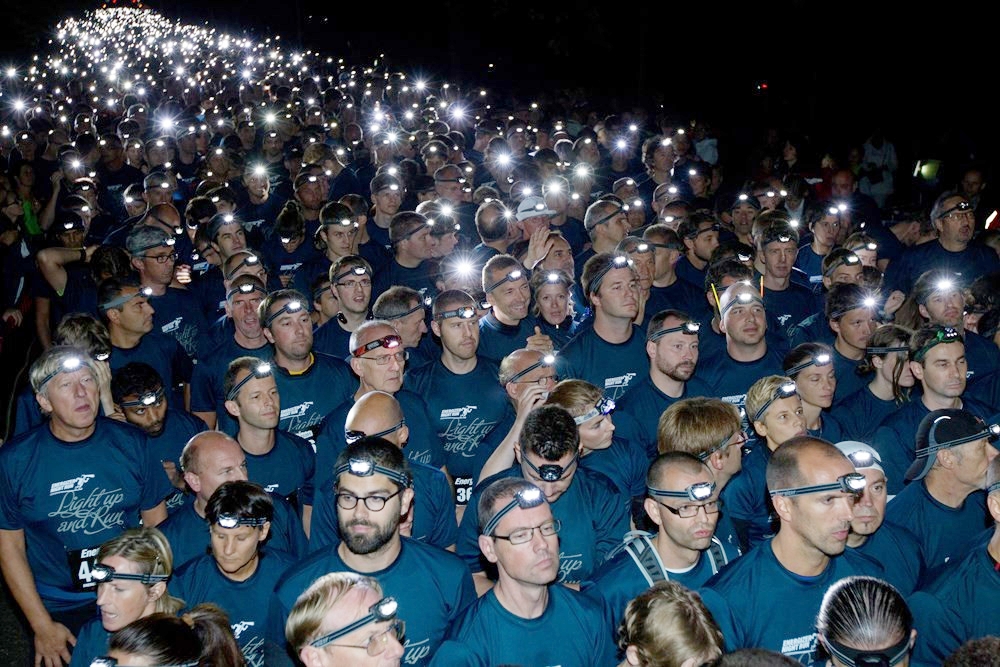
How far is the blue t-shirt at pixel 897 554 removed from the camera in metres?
4.94

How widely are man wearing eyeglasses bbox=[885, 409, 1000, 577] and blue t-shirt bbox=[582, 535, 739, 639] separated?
45.4 inches

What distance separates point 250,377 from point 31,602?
1826 mm

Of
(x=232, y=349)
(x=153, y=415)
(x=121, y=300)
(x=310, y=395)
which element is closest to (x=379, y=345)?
(x=310, y=395)

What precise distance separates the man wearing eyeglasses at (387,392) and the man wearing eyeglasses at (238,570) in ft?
4.54

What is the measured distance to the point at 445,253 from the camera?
9984mm

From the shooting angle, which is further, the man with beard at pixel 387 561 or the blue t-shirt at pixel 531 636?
the man with beard at pixel 387 561

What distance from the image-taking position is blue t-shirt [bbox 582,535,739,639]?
4.69 m

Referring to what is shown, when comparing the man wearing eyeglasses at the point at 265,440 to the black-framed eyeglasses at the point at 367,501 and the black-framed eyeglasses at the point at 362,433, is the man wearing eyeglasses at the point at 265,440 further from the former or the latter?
the black-framed eyeglasses at the point at 367,501

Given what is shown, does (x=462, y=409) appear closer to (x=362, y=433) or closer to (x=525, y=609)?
(x=362, y=433)

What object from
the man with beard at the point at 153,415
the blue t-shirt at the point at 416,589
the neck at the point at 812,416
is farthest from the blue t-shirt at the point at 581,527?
the man with beard at the point at 153,415

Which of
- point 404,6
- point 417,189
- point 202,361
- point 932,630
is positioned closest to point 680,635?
point 932,630

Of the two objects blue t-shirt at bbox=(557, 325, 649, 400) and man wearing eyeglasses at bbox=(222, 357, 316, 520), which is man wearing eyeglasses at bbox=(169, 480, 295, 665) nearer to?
man wearing eyeglasses at bbox=(222, 357, 316, 520)

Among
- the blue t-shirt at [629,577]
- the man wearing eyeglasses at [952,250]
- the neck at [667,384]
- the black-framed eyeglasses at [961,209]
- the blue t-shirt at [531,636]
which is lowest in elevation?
the blue t-shirt at [531,636]

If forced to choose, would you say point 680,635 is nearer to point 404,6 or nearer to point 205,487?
point 205,487
